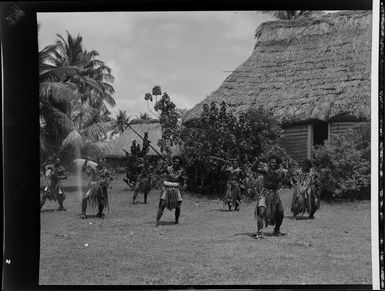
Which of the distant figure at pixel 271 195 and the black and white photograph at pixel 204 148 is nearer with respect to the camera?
the black and white photograph at pixel 204 148

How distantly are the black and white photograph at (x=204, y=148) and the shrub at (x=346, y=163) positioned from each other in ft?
0.05

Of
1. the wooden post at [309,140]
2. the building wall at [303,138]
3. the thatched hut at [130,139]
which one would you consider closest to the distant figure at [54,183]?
the thatched hut at [130,139]

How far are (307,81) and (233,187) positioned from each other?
170cm

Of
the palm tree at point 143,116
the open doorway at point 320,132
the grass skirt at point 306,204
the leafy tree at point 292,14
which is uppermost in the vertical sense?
the leafy tree at point 292,14

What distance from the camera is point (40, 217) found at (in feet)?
21.7

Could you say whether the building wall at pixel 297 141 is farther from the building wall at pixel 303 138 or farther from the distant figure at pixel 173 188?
the distant figure at pixel 173 188

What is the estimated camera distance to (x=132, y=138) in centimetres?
→ 701

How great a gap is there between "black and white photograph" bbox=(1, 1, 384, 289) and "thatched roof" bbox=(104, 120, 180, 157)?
2 centimetres

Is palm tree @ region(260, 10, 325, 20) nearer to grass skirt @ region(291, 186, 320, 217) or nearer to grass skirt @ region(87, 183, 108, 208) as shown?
grass skirt @ region(291, 186, 320, 217)

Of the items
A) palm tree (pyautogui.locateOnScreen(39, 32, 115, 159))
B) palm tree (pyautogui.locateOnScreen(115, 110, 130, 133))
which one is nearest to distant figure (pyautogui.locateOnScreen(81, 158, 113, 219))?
palm tree (pyautogui.locateOnScreen(39, 32, 115, 159))

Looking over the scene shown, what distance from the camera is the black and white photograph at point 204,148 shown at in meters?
6.53

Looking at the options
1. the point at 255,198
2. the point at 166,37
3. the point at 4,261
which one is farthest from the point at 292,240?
the point at 4,261

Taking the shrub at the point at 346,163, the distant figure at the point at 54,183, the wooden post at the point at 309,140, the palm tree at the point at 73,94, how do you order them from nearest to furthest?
the palm tree at the point at 73,94
the distant figure at the point at 54,183
the shrub at the point at 346,163
the wooden post at the point at 309,140

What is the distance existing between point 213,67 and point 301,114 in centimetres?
133
